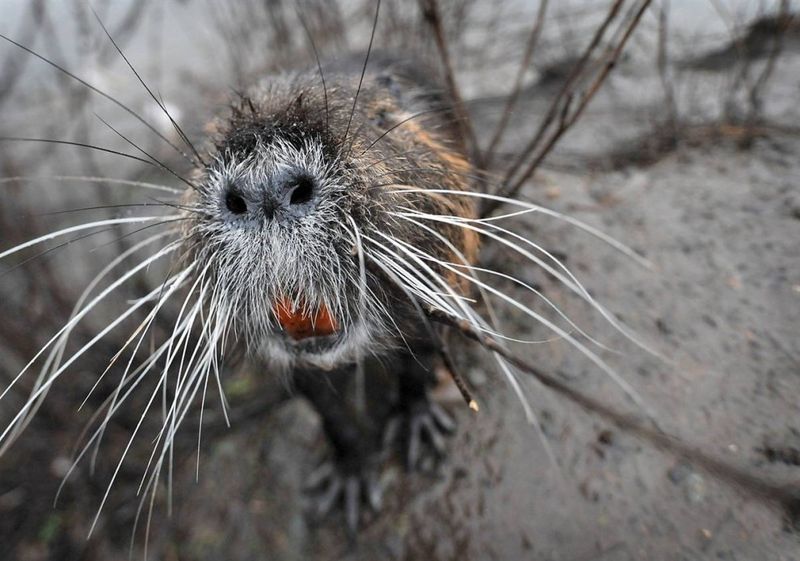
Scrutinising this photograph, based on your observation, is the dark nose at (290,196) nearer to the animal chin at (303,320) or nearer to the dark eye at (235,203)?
the dark eye at (235,203)

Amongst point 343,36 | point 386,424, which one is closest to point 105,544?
point 386,424

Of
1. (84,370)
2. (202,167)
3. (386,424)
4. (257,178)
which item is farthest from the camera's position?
(84,370)

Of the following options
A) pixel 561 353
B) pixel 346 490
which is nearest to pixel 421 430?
pixel 346 490

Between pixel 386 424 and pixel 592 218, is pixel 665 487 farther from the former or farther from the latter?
pixel 592 218

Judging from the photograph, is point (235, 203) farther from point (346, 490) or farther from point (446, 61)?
point (346, 490)

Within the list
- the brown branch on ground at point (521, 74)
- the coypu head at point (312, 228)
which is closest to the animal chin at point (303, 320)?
the coypu head at point (312, 228)

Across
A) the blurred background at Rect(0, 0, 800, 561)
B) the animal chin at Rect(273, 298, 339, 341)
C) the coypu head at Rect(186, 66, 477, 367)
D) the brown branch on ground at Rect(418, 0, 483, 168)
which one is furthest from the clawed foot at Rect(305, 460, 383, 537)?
the brown branch on ground at Rect(418, 0, 483, 168)
